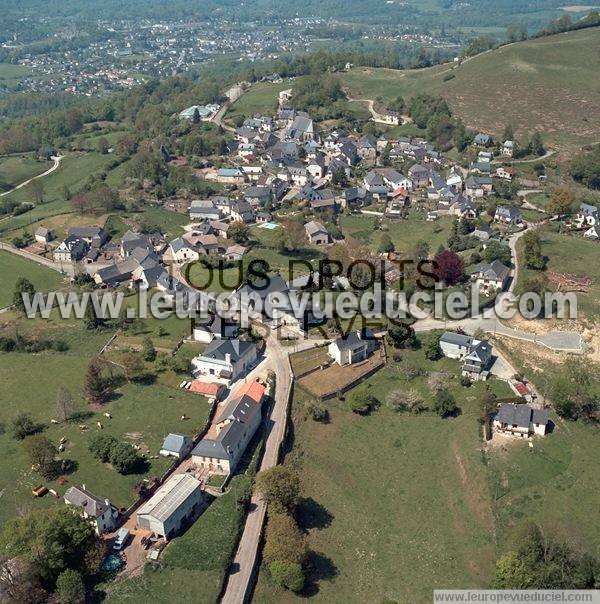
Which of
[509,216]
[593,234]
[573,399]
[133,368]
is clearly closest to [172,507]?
[133,368]

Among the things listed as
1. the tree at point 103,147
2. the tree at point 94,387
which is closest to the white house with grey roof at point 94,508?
the tree at point 94,387

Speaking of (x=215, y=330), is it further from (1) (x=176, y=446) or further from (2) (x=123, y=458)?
(2) (x=123, y=458)

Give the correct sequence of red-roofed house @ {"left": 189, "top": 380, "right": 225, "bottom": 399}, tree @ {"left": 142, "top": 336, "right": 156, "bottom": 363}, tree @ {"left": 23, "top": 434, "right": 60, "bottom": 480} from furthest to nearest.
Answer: tree @ {"left": 142, "top": 336, "right": 156, "bottom": 363} → red-roofed house @ {"left": 189, "top": 380, "right": 225, "bottom": 399} → tree @ {"left": 23, "top": 434, "right": 60, "bottom": 480}

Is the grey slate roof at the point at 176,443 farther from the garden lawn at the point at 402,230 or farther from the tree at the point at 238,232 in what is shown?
the garden lawn at the point at 402,230

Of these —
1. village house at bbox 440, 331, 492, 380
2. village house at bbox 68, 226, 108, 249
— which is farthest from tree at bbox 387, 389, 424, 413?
village house at bbox 68, 226, 108, 249

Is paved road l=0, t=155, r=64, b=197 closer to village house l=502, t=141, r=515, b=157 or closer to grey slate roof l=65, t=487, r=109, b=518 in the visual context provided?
grey slate roof l=65, t=487, r=109, b=518

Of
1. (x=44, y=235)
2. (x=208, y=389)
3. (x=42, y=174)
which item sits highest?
(x=44, y=235)
